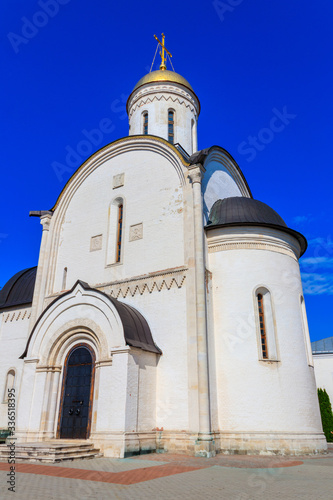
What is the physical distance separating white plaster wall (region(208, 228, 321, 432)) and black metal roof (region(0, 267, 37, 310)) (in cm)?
918

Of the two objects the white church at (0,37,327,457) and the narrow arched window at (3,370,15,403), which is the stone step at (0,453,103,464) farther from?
the narrow arched window at (3,370,15,403)

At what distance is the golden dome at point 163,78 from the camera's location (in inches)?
773

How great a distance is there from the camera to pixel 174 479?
273 inches

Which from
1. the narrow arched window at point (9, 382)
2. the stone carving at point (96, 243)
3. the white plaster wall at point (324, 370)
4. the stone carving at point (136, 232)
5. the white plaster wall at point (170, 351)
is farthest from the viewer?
the white plaster wall at point (324, 370)

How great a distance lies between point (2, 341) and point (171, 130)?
12527 millimetres

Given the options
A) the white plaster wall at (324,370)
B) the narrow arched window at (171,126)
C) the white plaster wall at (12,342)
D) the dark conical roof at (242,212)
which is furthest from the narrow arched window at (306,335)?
the white plaster wall at (12,342)

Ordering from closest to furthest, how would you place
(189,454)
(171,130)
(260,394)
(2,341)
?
(189,454), (260,394), (2,341), (171,130)

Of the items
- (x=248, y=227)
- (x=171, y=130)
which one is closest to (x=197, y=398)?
(x=248, y=227)

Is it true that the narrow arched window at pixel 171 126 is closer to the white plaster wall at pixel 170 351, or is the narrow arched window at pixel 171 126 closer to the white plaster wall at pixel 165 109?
the white plaster wall at pixel 165 109

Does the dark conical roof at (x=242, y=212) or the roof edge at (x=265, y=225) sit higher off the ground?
the dark conical roof at (x=242, y=212)

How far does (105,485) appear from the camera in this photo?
6.43 meters

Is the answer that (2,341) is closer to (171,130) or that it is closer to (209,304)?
(209,304)

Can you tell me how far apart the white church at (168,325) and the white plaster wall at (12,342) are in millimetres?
169

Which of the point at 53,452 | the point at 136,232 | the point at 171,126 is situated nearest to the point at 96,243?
the point at 136,232
